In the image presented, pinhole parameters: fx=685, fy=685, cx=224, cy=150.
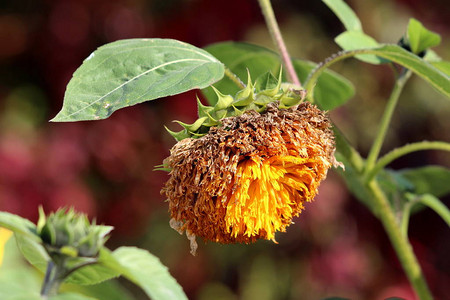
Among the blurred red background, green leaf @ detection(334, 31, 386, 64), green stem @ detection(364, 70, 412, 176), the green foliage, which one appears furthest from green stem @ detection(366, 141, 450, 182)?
the blurred red background

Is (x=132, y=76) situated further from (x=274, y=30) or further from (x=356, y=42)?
(x=356, y=42)

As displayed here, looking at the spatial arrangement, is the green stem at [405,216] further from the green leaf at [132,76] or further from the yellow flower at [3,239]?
the yellow flower at [3,239]

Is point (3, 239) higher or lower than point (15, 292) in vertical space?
lower

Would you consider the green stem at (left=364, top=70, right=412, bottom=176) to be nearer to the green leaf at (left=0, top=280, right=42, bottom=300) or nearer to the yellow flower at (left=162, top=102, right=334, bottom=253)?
the yellow flower at (left=162, top=102, right=334, bottom=253)

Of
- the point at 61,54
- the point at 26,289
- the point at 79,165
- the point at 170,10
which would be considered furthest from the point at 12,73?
the point at 26,289

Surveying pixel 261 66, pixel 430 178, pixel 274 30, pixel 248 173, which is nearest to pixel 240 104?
pixel 248 173

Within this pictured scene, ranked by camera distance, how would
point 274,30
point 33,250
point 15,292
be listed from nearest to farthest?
point 15,292
point 33,250
point 274,30

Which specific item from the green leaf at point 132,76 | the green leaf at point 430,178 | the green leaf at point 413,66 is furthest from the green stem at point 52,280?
the green leaf at point 430,178
